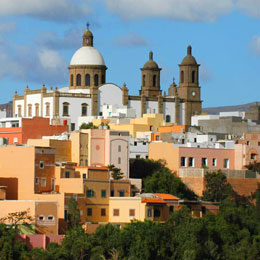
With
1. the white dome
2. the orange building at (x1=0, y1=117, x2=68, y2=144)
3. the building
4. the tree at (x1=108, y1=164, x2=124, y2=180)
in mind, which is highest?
the white dome

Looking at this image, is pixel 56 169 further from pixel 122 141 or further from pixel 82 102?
pixel 82 102

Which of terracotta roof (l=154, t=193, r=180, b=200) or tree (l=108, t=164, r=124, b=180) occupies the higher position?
tree (l=108, t=164, r=124, b=180)

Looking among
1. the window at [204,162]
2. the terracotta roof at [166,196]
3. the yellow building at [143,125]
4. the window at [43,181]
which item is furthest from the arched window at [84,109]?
the window at [43,181]

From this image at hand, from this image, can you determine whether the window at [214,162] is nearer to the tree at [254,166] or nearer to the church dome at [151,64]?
the tree at [254,166]

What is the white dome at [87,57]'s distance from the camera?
300 ft

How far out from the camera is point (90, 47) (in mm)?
92000

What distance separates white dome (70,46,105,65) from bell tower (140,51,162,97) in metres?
6.25

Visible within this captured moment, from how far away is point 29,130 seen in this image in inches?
2867

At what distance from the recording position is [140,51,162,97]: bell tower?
96750 millimetres

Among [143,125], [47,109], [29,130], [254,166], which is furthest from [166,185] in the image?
[47,109]

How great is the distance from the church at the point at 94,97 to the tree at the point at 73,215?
100ft

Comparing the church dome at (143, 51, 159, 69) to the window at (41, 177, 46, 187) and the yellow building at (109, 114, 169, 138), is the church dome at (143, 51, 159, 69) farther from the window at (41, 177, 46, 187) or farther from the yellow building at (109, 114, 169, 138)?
the window at (41, 177, 46, 187)

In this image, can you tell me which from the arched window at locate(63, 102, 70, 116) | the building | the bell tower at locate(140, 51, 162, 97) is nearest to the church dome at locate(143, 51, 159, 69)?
the bell tower at locate(140, 51, 162, 97)

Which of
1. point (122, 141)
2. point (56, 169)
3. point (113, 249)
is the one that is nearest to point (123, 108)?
point (122, 141)
